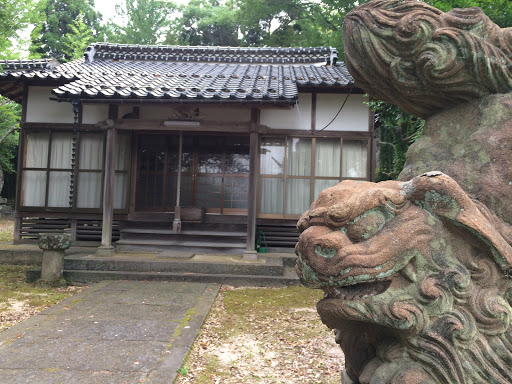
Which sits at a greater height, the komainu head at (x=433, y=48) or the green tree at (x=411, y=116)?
the green tree at (x=411, y=116)

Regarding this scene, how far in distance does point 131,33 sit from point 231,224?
17.4 meters

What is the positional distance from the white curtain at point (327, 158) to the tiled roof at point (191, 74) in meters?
1.33

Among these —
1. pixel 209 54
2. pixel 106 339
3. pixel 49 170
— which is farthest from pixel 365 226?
pixel 209 54

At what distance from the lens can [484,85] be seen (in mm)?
1685

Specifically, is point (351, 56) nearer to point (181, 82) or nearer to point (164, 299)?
point (164, 299)

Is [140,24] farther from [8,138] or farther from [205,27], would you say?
[8,138]

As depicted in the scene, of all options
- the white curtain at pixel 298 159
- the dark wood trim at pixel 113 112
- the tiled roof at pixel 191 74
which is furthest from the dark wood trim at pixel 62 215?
the white curtain at pixel 298 159

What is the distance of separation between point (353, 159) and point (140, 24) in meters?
18.3

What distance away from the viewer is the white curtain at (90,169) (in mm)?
8305

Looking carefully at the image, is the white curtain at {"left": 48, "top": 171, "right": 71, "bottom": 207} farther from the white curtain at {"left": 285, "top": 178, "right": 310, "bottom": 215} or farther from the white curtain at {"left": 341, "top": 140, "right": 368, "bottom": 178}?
the white curtain at {"left": 341, "top": 140, "right": 368, "bottom": 178}

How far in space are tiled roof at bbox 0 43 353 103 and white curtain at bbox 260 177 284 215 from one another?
6.91ft

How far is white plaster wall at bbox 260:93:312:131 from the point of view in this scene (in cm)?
821

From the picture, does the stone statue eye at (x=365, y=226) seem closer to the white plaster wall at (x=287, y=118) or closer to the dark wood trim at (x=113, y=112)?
the white plaster wall at (x=287, y=118)

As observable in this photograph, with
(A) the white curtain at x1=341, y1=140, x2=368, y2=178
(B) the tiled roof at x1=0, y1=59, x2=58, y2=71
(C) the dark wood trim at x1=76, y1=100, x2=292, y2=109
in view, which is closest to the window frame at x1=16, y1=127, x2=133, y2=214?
(C) the dark wood trim at x1=76, y1=100, x2=292, y2=109
